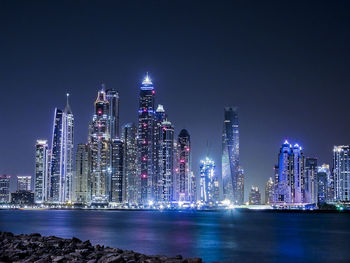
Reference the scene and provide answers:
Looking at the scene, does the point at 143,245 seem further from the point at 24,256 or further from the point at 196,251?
the point at 24,256

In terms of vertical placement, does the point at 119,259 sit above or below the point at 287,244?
above

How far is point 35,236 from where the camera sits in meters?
38.6

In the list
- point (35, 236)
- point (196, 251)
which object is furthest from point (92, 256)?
point (196, 251)

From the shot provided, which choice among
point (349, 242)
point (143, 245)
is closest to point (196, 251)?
point (143, 245)

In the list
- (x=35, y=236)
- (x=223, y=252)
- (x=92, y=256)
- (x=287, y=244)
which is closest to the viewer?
(x=92, y=256)

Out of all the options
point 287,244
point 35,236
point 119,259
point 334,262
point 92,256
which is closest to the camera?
point 119,259

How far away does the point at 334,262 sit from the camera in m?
42.3

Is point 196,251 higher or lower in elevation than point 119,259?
lower

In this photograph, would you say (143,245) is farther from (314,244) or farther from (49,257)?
(49,257)

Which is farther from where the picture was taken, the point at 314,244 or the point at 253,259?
the point at 314,244

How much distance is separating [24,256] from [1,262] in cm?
253

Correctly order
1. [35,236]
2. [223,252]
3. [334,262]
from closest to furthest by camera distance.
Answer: [35,236]
[334,262]
[223,252]

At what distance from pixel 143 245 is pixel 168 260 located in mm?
27672

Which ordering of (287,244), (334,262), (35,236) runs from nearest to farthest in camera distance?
(35,236), (334,262), (287,244)
